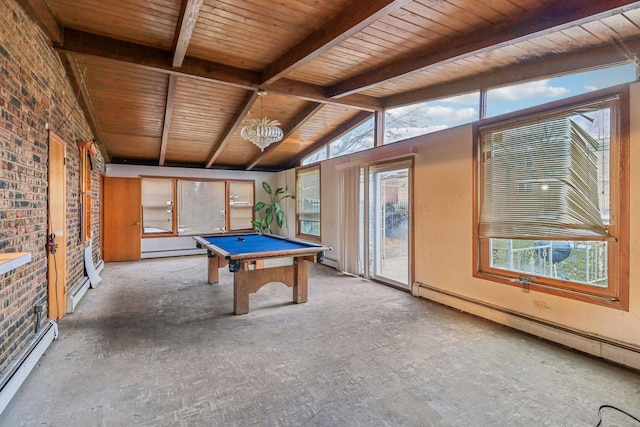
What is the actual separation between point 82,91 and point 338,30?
384cm

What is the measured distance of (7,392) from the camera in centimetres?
213

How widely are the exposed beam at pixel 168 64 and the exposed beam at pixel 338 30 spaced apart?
55cm

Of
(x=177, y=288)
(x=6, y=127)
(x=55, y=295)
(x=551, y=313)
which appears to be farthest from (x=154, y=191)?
(x=551, y=313)

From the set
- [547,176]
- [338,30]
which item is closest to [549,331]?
[547,176]

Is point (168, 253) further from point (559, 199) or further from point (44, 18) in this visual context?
point (559, 199)

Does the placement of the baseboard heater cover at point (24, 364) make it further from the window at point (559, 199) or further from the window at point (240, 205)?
the window at point (240, 205)

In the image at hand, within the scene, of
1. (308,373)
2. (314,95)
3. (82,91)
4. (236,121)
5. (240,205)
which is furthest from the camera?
(240,205)

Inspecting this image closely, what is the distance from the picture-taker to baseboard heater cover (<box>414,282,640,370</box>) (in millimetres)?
2674

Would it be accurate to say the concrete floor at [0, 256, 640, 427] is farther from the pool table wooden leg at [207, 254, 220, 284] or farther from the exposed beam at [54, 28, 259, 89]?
the exposed beam at [54, 28, 259, 89]

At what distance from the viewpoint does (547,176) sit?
126 inches

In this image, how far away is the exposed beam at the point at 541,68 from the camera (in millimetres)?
2831

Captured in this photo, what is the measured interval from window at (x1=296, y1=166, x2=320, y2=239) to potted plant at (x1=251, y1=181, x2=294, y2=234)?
25.4 inches

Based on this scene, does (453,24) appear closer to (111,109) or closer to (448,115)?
(448,115)

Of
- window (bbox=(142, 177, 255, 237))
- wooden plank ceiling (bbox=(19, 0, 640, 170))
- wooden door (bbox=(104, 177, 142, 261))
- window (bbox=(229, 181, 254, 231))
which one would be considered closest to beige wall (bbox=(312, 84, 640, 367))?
wooden plank ceiling (bbox=(19, 0, 640, 170))
